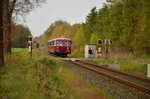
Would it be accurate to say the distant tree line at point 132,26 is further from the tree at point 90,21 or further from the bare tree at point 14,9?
the tree at point 90,21

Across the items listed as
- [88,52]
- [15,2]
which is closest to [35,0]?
[15,2]

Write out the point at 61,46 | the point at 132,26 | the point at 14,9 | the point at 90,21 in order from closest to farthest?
1. the point at 14,9
2. the point at 132,26
3. the point at 61,46
4. the point at 90,21

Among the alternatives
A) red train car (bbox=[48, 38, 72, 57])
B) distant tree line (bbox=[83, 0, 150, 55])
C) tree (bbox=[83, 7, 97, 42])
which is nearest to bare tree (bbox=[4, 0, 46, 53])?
distant tree line (bbox=[83, 0, 150, 55])

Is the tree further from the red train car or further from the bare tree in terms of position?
the bare tree

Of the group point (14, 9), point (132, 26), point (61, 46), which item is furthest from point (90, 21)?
point (14, 9)

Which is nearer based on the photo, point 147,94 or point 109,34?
point 147,94

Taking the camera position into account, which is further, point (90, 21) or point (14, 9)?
point (90, 21)

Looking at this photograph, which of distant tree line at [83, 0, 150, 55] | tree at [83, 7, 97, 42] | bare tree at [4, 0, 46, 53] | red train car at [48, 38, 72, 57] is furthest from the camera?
tree at [83, 7, 97, 42]

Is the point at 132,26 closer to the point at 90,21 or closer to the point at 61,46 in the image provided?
the point at 61,46

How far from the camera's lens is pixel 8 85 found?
19.6ft

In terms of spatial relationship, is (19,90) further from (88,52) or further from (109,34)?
Answer: (109,34)

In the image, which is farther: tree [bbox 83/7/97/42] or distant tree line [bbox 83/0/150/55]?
tree [bbox 83/7/97/42]

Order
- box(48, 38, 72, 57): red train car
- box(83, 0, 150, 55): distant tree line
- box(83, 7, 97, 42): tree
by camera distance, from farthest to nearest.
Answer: box(83, 7, 97, 42): tree
box(48, 38, 72, 57): red train car
box(83, 0, 150, 55): distant tree line

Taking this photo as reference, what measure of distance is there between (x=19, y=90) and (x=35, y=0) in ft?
37.6
